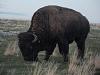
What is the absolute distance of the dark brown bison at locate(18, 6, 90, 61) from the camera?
1577 cm

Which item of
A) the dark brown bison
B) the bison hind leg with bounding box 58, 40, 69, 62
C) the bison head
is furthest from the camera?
the bison hind leg with bounding box 58, 40, 69, 62

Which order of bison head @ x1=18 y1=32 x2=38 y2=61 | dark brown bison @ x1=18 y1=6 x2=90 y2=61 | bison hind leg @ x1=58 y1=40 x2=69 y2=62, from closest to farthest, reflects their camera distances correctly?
bison head @ x1=18 y1=32 x2=38 y2=61
dark brown bison @ x1=18 y1=6 x2=90 y2=61
bison hind leg @ x1=58 y1=40 x2=69 y2=62

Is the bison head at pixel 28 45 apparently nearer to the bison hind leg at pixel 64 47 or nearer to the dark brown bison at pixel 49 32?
the dark brown bison at pixel 49 32

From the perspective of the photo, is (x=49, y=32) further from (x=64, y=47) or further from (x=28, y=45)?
(x=28, y=45)

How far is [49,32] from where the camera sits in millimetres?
16891

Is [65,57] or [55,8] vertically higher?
[55,8]

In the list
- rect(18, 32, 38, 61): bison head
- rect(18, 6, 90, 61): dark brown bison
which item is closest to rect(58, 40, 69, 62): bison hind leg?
rect(18, 6, 90, 61): dark brown bison

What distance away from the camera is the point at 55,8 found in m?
17.6

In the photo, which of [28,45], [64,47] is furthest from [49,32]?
[28,45]

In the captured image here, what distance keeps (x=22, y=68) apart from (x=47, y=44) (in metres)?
3.00

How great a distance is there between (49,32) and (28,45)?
1.60 meters

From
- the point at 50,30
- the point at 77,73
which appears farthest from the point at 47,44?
the point at 77,73

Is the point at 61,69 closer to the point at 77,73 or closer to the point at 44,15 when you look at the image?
the point at 77,73

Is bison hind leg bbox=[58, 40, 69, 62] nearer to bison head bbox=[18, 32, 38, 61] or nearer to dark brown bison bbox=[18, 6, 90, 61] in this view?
dark brown bison bbox=[18, 6, 90, 61]
